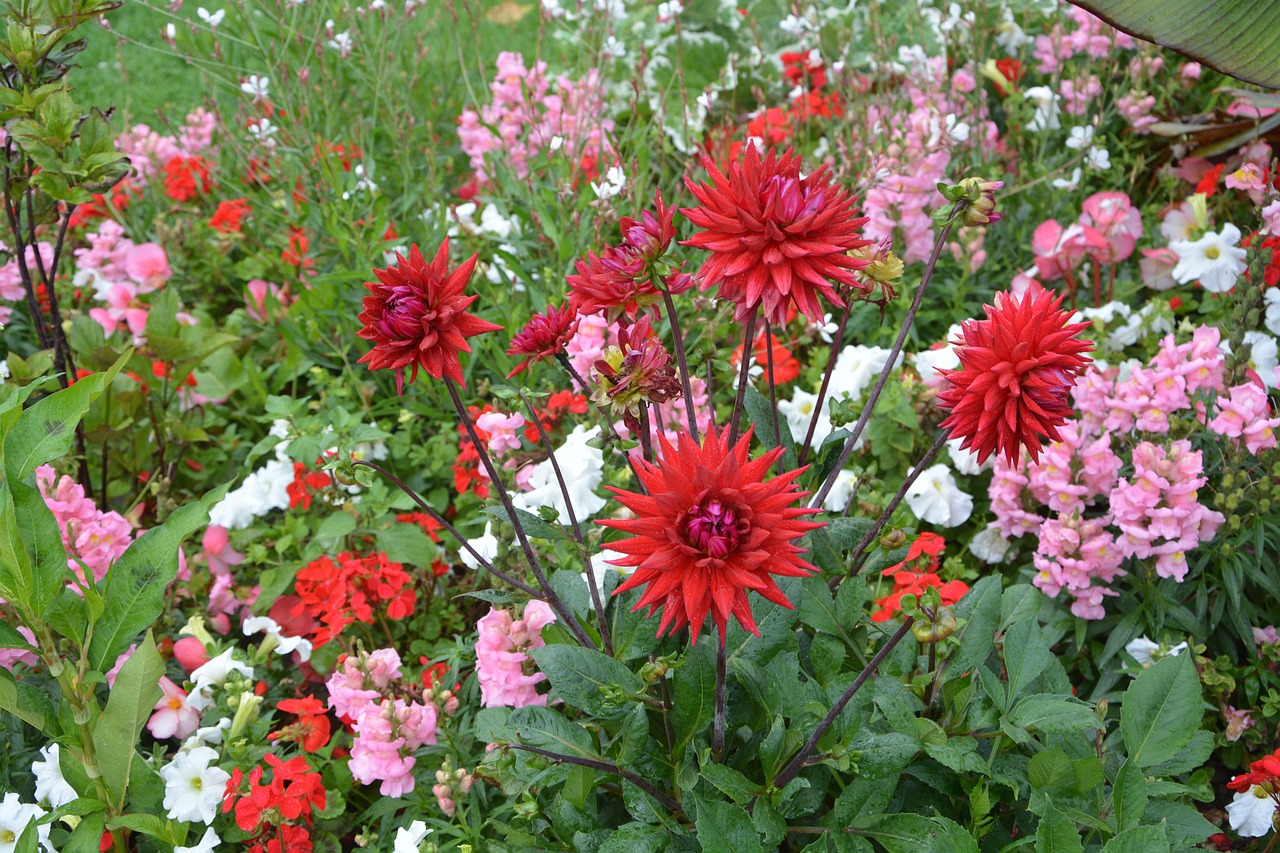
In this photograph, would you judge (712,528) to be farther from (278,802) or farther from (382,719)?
(278,802)

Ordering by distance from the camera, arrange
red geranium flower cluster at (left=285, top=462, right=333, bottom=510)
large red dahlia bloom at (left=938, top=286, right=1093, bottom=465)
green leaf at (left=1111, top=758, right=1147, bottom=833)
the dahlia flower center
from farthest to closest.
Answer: red geranium flower cluster at (left=285, top=462, right=333, bottom=510) → green leaf at (left=1111, top=758, right=1147, bottom=833) → large red dahlia bloom at (left=938, top=286, right=1093, bottom=465) → the dahlia flower center

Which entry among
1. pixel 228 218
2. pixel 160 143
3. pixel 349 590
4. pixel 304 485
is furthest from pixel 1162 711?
pixel 160 143

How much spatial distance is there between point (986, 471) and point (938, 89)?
4.94ft

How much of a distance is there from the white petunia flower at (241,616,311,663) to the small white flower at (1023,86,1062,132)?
8.88 feet

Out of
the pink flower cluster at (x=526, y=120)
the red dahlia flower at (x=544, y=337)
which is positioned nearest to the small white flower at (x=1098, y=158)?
the pink flower cluster at (x=526, y=120)

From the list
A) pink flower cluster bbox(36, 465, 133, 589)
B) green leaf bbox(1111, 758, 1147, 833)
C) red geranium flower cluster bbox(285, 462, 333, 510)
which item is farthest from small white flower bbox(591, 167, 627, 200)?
green leaf bbox(1111, 758, 1147, 833)

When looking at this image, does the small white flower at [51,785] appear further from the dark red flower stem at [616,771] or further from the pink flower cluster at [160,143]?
the pink flower cluster at [160,143]

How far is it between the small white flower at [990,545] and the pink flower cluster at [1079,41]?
1.80 metres

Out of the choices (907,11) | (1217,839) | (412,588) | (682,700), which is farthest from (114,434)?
(907,11)

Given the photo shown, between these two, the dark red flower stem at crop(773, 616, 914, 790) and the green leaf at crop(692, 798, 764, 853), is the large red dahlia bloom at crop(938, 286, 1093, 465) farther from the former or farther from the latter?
the green leaf at crop(692, 798, 764, 853)

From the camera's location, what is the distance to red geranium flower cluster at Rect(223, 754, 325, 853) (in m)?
1.71

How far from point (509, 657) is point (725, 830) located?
1.91ft

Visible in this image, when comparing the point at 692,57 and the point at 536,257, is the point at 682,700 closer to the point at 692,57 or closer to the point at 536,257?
the point at 536,257

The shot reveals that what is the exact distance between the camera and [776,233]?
112cm
